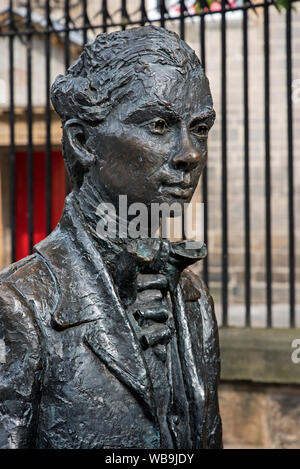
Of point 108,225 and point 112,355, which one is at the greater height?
point 108,225

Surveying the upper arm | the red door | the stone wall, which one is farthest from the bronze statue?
the red door

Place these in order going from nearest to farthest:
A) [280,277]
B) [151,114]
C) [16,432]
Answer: [16,432] < [151,114] < [280,277]

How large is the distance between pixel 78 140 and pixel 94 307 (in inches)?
18.7

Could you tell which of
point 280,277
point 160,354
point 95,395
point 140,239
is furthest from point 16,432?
point 280,277

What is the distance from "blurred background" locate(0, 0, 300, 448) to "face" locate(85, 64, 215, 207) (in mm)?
2108

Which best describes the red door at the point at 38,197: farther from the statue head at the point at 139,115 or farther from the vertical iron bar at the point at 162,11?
the statue head at the point at 139,115

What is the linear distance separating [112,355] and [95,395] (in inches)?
4.2

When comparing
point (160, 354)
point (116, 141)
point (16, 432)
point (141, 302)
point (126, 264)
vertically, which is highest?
point (116, 141)

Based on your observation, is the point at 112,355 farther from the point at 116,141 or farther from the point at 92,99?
the point at 92,99

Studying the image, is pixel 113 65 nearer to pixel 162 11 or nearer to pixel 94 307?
pixel 94 307

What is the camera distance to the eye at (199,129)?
1703mm

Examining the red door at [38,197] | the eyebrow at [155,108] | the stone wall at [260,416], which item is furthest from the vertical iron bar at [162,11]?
the red door at [38,197]

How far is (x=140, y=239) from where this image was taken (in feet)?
5.54


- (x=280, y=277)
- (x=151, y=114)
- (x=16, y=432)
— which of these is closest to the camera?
(x=16, y=432)
